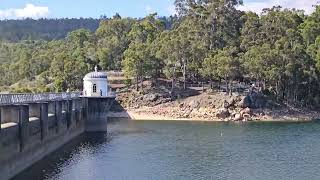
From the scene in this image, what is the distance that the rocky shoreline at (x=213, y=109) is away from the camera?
126 metres

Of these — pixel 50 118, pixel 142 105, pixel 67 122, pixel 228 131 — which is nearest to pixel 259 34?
pixel 142 105

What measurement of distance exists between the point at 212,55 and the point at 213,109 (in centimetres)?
2012

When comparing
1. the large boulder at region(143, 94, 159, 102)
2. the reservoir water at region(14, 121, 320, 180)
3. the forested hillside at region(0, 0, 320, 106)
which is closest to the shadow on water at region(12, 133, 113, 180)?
the reservoir water at region(14, 121, 320, 180)

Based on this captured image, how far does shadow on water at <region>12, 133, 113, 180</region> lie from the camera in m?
54.2

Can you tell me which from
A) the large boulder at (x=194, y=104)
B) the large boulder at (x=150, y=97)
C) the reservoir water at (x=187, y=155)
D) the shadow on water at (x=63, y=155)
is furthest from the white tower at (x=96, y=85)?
the large boulder at (x=150, y=97)

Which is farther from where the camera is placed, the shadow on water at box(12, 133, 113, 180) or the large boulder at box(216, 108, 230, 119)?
the large boulder at box(216, 108, 230, 119)

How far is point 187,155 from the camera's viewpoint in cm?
6788

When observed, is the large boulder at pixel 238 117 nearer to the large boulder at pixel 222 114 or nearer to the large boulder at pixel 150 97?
the large boulder at pixel 222 114

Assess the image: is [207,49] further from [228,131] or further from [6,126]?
[6,126]

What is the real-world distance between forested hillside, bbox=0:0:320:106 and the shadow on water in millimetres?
47796

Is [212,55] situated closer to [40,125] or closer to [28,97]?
[40,125]

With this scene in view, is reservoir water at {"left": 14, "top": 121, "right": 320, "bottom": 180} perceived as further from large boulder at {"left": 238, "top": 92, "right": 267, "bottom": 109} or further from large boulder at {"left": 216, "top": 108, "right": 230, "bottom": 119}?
large boulder at {"left": 238, "top": 92, "right": 267, "bottom": 109}

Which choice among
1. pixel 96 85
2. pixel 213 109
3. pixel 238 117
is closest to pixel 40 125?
pixel 96 85

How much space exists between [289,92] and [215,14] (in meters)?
32.6
